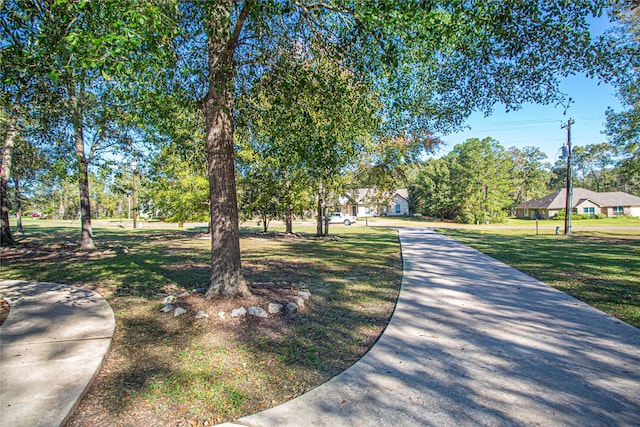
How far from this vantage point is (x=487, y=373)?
318cm

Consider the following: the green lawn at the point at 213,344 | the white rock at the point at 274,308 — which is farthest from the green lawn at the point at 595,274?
the white rock at the point at 274,308

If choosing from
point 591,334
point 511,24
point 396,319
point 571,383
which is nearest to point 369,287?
point 396,319

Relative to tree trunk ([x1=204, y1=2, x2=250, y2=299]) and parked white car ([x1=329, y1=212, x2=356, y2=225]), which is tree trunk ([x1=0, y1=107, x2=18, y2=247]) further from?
parked white car ([x1=329, y1=212, x2=356, y2=225])

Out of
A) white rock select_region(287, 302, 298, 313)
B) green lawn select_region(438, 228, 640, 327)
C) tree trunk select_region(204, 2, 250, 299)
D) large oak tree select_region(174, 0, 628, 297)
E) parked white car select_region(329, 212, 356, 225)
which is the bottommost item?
green lawn select_region(438, 228, 640, 327)

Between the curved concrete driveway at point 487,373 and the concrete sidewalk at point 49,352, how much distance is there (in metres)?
1.52

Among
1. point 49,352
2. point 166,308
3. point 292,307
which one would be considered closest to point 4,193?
point 166,308

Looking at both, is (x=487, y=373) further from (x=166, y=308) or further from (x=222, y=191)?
(x=166, y=308)

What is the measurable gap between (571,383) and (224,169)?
15.7ft

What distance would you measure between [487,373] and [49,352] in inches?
174

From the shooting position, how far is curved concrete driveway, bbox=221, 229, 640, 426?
2.49 m

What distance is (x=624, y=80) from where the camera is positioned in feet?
17.0

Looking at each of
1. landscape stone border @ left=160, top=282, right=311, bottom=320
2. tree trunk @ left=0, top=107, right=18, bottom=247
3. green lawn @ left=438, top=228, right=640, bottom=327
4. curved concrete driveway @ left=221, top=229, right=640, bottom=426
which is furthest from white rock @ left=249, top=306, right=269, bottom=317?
tree trunk @ left=0, top=107, right=18, bottom=247

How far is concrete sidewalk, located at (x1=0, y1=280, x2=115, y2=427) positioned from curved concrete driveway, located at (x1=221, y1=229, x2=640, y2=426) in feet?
4.98

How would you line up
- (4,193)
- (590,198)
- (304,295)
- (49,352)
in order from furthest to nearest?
(590,198) < (4,193) < (304,295) < (49,352)
